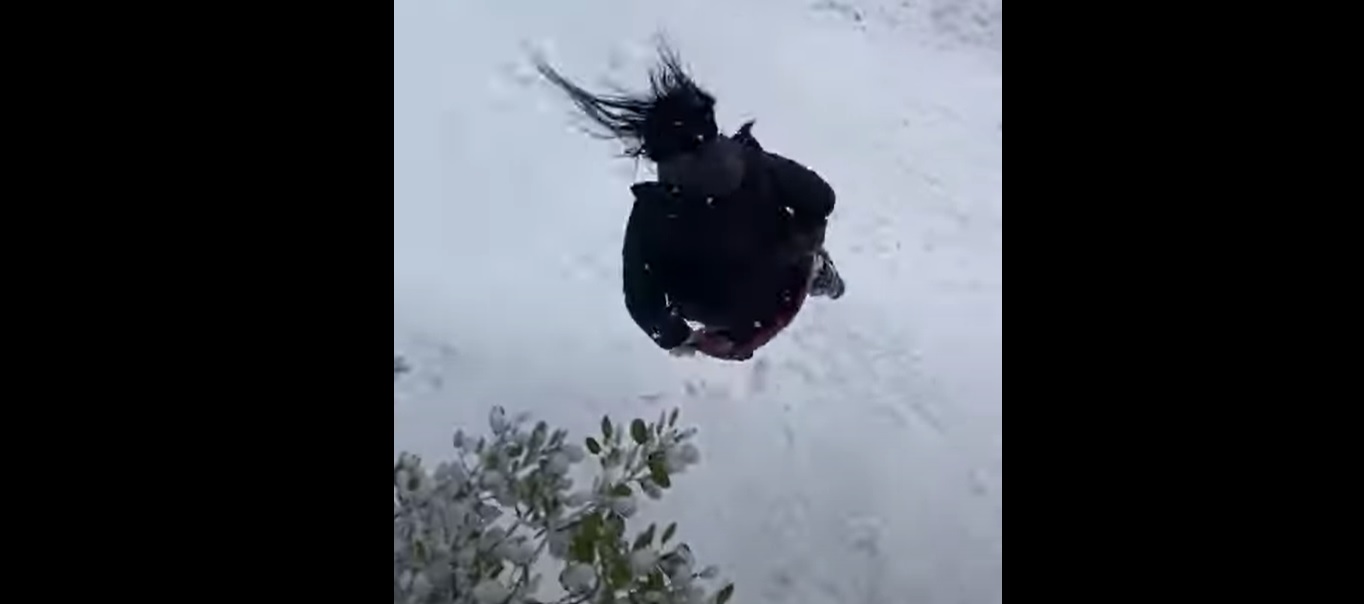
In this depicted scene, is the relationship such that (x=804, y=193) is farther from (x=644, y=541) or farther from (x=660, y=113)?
(x=644, y=541)

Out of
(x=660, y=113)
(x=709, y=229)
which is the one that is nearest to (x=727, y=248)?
(x=709, y=229)

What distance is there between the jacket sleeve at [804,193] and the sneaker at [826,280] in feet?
0.12

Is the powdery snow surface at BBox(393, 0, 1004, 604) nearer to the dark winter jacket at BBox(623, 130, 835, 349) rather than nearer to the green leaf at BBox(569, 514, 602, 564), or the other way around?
the dark winter jacket at BBox(623, 130, 835, 349)

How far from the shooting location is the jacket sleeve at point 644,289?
133 centimetres

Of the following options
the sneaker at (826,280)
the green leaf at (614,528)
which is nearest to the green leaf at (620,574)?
the green leaf at (614,528)

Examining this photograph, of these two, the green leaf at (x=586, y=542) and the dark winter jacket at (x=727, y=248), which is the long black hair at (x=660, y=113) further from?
the green leaf at (x=586, y=542)

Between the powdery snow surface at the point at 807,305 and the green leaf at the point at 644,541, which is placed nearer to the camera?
the green leaf at the point at 644,541

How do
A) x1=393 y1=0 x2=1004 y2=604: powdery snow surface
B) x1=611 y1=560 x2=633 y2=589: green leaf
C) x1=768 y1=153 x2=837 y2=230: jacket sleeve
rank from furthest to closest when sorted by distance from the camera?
1. x1=768 y1=153 x2=837 y2=230: jacket sleeve
2. x1=393 y1=0 x2=1004 y2=604: powdery snow surface
3. x1=611 y1=560 x2=633 y2=589: green leaf

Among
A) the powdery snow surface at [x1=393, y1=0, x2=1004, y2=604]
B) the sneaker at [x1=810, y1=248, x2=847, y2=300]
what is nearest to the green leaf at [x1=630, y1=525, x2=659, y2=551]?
the powdery snow surface at [x1=393, y1=0, x2=1004, y2=604]

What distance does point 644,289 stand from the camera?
4.38 ft

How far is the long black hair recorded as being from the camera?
1314mm

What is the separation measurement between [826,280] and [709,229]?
0.47 ft
